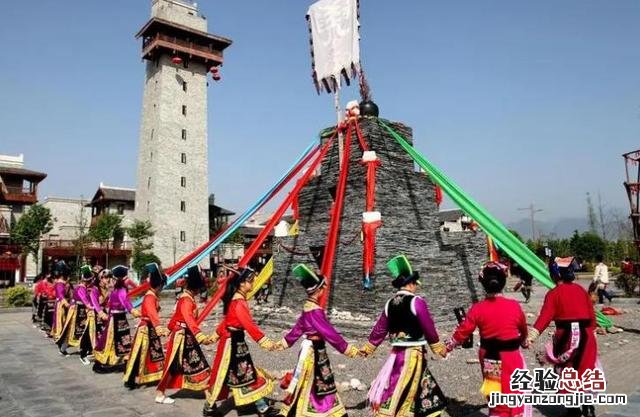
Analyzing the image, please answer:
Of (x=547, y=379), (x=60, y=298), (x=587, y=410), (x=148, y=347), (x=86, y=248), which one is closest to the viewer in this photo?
(x=587, y=410)

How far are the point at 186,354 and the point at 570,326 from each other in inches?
196

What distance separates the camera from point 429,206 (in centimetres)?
1250

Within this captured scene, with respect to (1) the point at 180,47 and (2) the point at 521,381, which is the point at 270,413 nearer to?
(2) the point at 521,381

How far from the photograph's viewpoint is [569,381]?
5473 millimetres

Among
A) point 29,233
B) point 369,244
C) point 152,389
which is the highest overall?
point 29,233

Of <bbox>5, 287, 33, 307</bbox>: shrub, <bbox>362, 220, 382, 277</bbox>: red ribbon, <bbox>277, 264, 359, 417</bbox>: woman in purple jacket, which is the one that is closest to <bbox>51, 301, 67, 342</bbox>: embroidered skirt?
<bbox>362, 220, 382, 277</bbox>: red ribbon

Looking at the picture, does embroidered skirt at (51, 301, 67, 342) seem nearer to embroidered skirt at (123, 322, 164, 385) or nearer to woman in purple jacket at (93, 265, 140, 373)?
woman in purple jacket at (93, 265, 140, 373)

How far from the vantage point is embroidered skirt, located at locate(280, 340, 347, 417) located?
4.98 meters

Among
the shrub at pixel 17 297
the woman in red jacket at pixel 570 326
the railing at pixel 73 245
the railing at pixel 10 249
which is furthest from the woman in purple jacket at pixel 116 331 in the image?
the railing at pixel 10 249

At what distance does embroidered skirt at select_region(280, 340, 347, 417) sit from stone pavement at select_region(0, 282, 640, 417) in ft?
2.82

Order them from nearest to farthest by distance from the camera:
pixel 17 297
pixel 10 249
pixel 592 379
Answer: pixel 592 379, pixel 17 297, pixel 10 249

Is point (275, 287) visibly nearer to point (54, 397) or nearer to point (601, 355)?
point (54, 397)

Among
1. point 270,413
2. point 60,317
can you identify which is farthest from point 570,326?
point 60,317

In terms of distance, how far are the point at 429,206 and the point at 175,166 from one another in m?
27.6
